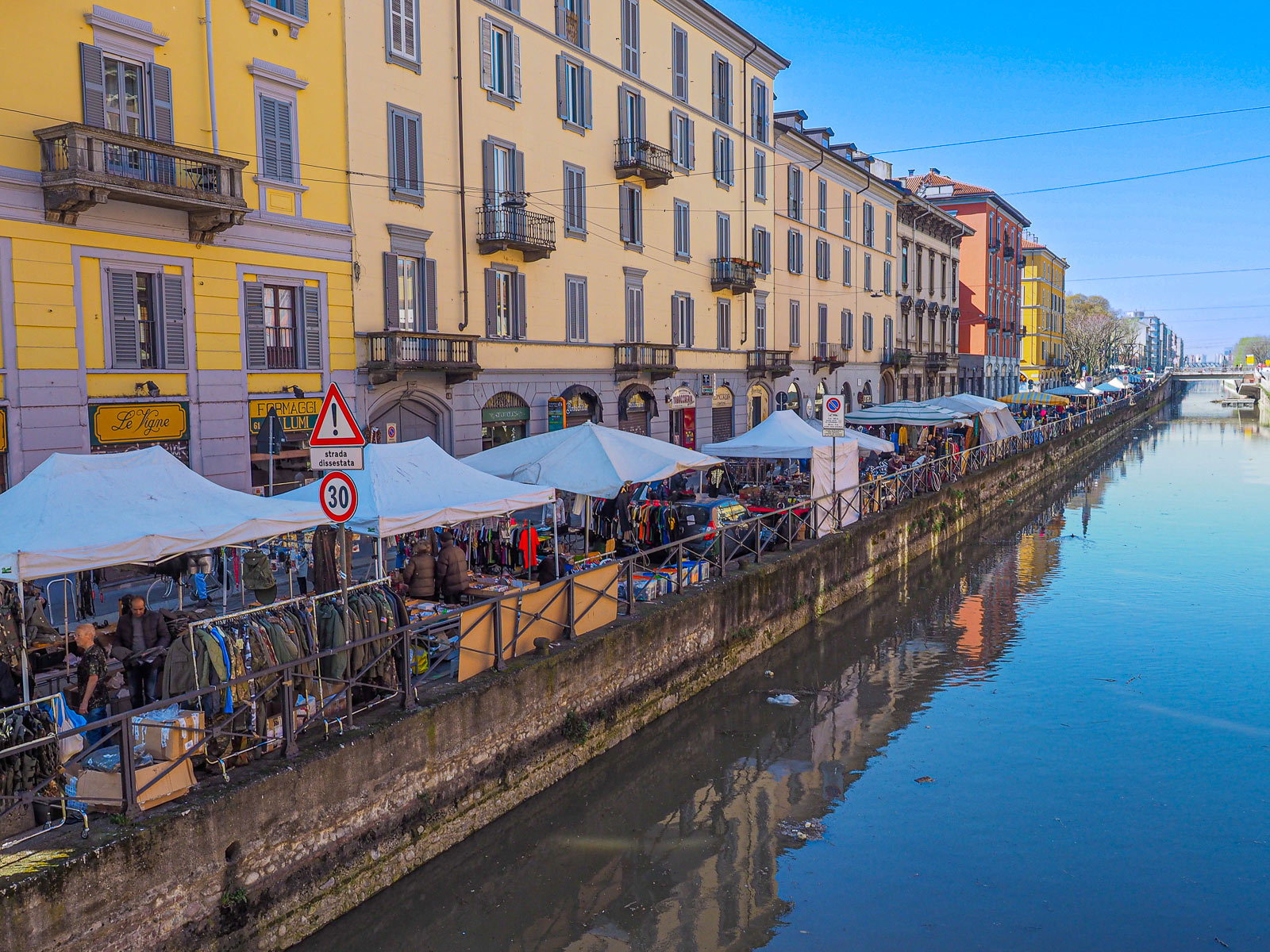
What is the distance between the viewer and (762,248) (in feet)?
115

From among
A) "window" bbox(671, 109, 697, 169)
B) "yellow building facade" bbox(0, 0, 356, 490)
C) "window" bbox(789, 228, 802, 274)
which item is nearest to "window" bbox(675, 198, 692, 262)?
"window" bbox(671, 109, 697, 169)

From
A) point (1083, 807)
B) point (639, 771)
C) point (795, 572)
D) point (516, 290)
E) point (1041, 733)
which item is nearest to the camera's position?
point (1083, 807)

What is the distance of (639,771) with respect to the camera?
11.2 meters

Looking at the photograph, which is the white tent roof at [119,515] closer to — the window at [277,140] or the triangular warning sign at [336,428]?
the triangular warning sign at [336,428]

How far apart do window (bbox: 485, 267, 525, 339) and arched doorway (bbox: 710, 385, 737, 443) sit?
10.4m

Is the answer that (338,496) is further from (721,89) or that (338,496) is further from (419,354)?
(721,89)

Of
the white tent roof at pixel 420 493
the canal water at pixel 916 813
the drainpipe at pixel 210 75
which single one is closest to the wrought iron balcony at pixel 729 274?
the canal water at pixel 916 813

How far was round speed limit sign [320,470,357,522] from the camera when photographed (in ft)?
25.8

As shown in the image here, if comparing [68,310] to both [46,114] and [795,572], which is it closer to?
[46,114]

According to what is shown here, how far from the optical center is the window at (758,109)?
34.0 meters

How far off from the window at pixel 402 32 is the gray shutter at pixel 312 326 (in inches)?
205

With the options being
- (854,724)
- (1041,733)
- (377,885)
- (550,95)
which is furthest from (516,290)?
(377,885)

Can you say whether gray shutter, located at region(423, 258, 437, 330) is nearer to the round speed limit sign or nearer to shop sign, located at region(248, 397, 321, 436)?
shop sign, located at region(248, 397, 321, 436)

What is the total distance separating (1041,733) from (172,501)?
1046cm
